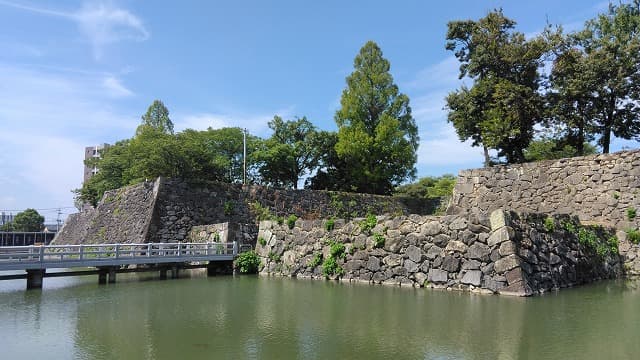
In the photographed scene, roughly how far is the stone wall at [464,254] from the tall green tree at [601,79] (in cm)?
683

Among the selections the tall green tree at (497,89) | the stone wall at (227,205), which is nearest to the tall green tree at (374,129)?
the stone wall at (227,205)

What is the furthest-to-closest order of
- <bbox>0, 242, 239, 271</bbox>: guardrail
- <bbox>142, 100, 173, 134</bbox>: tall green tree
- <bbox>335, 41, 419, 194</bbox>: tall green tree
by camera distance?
<bbox>142, 100, 173, 134</bbox>: tall green tree → <bbox>335, 41, 419, 194</bbox>: tall green tree → <bbox>0, 242, 239, 271</bbox>: guardrail

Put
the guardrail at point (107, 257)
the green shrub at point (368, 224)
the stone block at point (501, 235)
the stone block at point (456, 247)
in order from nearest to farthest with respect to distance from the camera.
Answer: the stone block at point (501, 235) < the stone block at point (456, 247) < the guardrail at point (107, 257) < the green shrub at point (368, 224)

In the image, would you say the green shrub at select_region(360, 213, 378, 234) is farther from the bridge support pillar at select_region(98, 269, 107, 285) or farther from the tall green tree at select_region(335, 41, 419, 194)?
the tall green tree at select_region(335, 41, 419, 194)

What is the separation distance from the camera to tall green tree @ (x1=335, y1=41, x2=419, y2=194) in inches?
1284

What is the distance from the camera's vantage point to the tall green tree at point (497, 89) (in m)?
20.6

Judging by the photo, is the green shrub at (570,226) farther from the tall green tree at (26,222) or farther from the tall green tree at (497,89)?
the tall green tree at (26,222)

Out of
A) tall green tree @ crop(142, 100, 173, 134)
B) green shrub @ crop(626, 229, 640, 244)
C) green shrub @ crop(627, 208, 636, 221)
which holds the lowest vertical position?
green shrub @ crop(626, 229, 640, 244)

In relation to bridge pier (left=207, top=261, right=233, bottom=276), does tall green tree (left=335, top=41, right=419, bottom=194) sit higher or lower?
higher

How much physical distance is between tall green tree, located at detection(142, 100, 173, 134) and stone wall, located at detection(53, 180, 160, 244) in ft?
51.8

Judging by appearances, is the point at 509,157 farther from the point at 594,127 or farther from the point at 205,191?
the point at 205,191

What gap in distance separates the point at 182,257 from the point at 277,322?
376 inches

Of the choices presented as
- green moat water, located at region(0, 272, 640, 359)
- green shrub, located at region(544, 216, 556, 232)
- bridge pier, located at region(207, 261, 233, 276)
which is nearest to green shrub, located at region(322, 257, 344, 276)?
green moat water, located at region(0, 272, 640, 359)

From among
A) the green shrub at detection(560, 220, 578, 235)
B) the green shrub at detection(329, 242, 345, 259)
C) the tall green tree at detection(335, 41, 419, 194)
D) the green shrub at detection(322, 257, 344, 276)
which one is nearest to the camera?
the green shrub at detection(560, 220, 578, 235)
